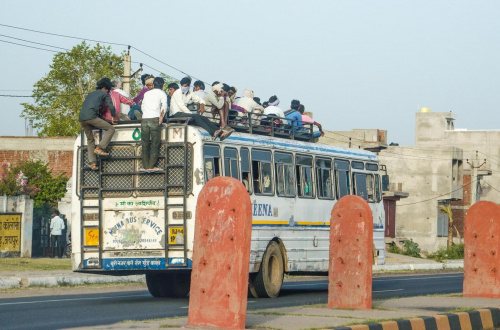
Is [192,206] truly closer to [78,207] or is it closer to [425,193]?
[78,207]

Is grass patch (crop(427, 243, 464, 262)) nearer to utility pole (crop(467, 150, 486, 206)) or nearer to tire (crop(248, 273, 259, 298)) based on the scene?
utility pole (crop(467, 150, 486, 206))

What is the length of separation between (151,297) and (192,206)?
130 inches

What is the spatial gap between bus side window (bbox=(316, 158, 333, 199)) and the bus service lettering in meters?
2.23

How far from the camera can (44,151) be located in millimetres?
50188

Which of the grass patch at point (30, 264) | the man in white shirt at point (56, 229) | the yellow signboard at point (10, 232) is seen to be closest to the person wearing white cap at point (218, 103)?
the grass patch at point (30, 264)

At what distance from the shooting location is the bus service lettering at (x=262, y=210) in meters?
17.7

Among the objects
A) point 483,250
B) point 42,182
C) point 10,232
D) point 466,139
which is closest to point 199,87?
point 483,250

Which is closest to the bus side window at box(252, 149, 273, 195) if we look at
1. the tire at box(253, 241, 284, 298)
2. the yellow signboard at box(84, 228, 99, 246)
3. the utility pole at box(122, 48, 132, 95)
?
the tire at box(253, 241, 284, 298)

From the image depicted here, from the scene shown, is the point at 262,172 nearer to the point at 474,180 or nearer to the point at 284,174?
the point at 284,174

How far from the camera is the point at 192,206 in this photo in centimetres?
1616

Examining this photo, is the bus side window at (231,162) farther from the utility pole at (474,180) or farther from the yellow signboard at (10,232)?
the utility pole at (474,180)

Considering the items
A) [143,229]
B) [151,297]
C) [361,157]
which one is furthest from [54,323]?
[361,157]

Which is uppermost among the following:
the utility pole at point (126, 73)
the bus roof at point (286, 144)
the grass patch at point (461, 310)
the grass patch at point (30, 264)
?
the utility pole at point (126, 73)

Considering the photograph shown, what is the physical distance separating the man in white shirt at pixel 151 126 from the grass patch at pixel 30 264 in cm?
1009
